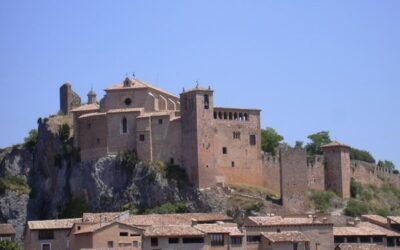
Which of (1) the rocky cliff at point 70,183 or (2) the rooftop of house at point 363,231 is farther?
(1) the rocky cliff at point 70,183

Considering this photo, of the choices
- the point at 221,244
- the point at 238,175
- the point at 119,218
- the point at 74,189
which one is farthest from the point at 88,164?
the point at 221,244

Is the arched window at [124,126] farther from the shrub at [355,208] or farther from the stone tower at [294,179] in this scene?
the shrub at [355,208]

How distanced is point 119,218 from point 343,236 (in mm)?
15931

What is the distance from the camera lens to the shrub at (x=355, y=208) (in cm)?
10638

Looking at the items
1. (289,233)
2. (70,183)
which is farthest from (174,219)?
(70,183)

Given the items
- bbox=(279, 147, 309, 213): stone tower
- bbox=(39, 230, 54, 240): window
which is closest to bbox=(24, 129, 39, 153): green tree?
bbox=(279, 147, 309, 213): stone tower

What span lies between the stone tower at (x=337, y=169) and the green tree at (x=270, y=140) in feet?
16.1

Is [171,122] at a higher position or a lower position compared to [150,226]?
higher

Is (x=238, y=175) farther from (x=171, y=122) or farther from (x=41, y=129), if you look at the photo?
(x=41, y=129)

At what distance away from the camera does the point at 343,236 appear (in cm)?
9031

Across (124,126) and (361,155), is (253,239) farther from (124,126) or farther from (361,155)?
(361,155)

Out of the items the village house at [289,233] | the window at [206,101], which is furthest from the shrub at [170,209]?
the village house at [289,233]

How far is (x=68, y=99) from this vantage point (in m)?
123

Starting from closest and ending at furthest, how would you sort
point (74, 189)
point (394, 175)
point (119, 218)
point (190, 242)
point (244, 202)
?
point (190, 242), point (119, 218), point (244, 202), point (74, 189), point (394, 175)
